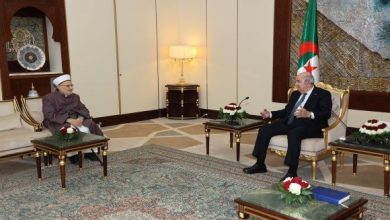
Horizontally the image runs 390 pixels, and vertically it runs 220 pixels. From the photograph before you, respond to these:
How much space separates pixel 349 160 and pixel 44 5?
5.21m

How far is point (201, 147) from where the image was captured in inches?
237

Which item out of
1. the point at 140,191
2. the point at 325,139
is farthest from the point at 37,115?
the point at 325,139

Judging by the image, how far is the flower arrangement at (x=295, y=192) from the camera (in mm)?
2727

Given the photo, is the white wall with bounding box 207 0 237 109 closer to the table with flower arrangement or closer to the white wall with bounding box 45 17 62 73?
the white wall with bounding box 45 17 62 73

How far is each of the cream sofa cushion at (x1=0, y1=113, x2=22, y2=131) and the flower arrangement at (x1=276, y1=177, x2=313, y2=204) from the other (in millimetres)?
3736

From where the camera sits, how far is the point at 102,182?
14.6ft

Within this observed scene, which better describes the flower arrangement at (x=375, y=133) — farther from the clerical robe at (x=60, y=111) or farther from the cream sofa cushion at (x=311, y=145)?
the clerical robe at (x=60, y=111)

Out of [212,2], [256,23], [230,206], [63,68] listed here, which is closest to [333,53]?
[256,23]

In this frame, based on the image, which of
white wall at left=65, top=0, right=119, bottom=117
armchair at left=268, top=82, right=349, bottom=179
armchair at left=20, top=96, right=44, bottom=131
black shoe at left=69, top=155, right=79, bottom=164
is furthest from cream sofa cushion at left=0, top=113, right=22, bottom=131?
armchair at left=268, top=82, right=349, bottom=179

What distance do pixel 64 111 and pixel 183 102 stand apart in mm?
3476

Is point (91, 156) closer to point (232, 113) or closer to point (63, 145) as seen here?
point (63, 145)

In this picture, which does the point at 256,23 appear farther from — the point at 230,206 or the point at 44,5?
the point at 230,206

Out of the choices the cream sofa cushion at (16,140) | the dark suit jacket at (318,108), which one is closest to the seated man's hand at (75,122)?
the cream sofa cushion at (16,140)

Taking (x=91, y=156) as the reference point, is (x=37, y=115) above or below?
above
